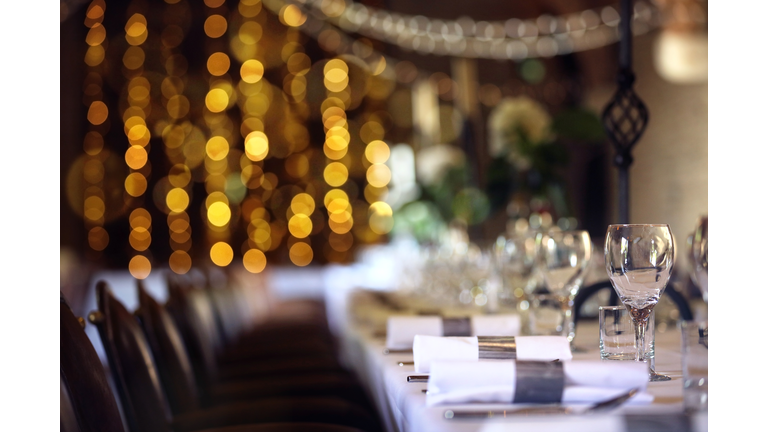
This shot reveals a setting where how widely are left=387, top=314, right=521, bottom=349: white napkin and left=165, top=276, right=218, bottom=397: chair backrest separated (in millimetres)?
1017

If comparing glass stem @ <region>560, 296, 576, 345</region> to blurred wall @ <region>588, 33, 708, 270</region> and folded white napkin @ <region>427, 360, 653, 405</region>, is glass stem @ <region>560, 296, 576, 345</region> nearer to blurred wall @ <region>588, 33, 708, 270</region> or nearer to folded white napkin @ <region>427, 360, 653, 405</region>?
folded white napkin @ <region>427, 360, 653, 405</region>

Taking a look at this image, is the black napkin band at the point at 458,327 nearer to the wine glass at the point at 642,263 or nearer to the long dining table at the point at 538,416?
the long dining table at the point at 538,416

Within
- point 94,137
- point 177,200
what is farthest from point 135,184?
point 94,137

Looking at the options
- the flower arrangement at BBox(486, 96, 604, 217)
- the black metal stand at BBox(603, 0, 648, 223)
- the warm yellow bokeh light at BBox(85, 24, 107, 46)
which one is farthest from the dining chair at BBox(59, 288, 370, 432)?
the warm yellow bokeh light at BBox(85, 24, 107, 46)

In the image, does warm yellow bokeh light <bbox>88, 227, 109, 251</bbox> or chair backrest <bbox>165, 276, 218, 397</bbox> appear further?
warm yellow bokeh light <bbox>88, 227, 109, 251</bbox>

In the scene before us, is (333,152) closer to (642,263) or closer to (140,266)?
(140,266)

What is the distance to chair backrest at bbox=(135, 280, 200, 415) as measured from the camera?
1779 mm

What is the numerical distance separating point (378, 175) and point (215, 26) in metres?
2.09

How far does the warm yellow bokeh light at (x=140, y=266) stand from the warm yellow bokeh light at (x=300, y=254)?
1.31 m

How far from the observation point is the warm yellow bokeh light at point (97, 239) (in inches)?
259

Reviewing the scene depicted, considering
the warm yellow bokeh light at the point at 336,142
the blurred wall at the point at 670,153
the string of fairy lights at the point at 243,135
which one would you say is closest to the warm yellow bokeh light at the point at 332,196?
the string of fairy lights at the point at 243,135

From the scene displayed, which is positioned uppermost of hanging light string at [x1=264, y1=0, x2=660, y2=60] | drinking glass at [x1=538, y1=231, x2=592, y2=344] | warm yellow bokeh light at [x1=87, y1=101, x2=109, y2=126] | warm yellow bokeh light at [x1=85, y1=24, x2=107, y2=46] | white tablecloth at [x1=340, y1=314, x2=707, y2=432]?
warm yellow bokeh light at [x1=85, y1=24, x2=107, y2=46]
